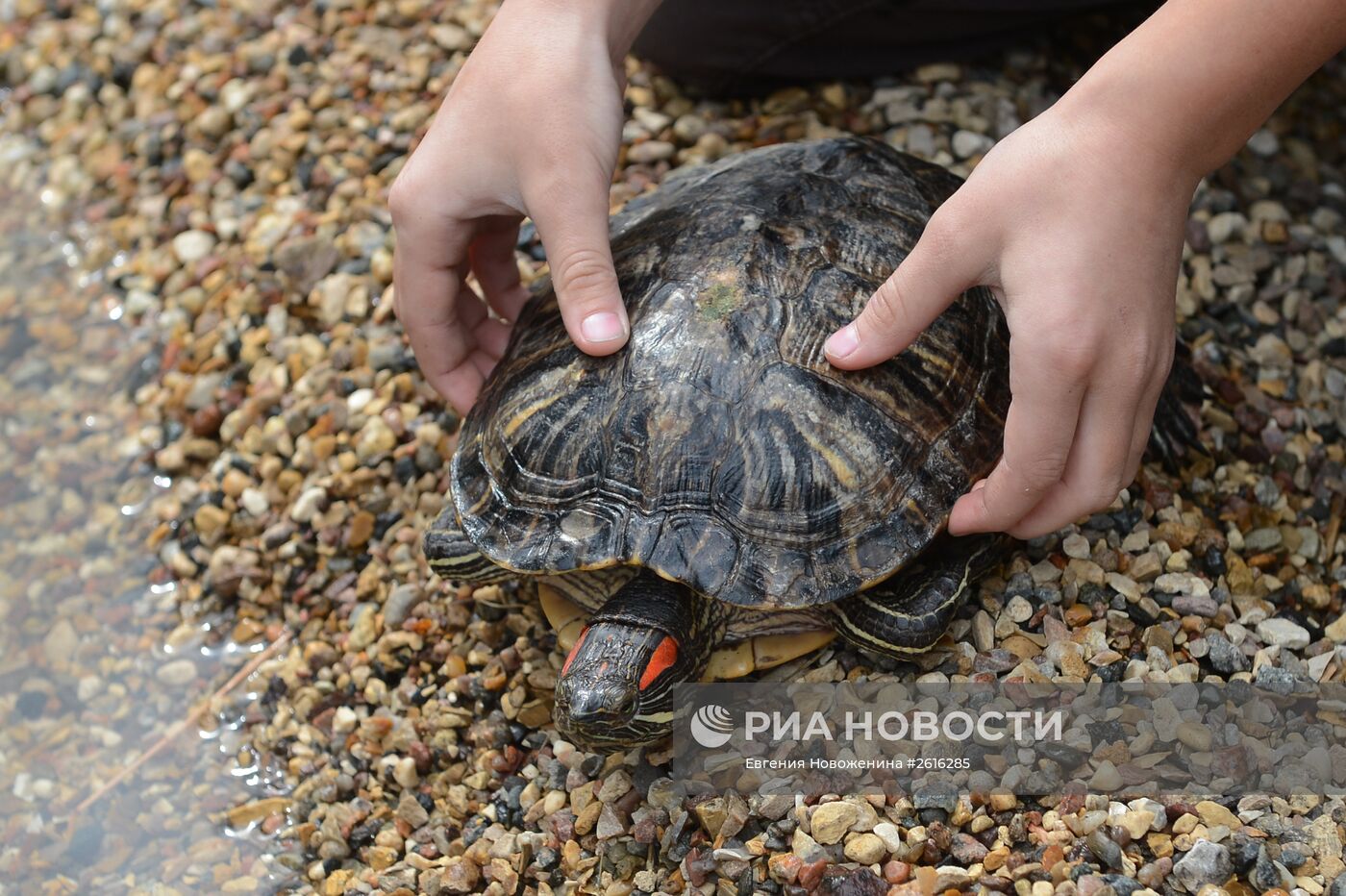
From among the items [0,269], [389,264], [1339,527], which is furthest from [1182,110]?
[0,269]

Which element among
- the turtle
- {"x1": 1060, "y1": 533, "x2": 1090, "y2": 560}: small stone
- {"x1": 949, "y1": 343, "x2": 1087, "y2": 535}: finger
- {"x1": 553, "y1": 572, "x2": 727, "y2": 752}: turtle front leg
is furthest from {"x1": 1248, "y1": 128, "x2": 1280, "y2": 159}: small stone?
{"x1": 553, "y1": 572, "x2": 727, "y2": 752}: turtle front leg

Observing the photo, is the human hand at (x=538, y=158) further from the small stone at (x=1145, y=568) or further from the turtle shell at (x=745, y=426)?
the small stone at (x=1145, y=568)

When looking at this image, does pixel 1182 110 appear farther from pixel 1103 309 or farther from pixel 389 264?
pixel 389 264

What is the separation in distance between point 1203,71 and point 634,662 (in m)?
1.35

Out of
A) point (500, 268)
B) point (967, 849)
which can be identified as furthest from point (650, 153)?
point (967, 849)

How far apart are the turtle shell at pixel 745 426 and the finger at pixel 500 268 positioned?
1.20ft

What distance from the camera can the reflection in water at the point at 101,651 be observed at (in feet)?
8.71

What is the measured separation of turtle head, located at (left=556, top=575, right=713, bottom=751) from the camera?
219 centimetres

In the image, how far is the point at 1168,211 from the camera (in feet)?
6.28

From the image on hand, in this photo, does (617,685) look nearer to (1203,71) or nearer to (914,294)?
(914,294)

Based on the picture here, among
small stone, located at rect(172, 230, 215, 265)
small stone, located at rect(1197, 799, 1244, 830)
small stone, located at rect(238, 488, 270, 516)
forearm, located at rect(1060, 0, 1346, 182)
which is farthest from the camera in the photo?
small stone, located at rect(172, 230, 215, 265)

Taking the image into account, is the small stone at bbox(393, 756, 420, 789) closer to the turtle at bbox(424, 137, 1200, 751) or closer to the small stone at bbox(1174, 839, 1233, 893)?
the turtle at bbox(424, 137, 1200, 751)

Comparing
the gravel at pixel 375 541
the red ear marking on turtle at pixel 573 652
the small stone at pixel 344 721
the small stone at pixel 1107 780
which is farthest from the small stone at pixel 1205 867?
the small stone at pixel 344 721

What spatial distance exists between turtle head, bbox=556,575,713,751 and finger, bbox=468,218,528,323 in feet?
2.78
